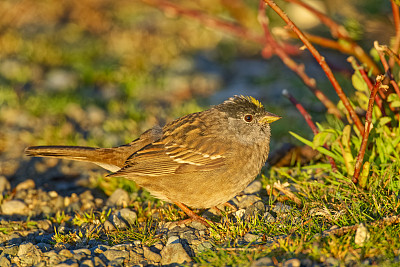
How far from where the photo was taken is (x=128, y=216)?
4.98m

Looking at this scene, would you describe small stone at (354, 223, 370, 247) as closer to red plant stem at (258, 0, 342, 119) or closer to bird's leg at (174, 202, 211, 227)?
bird's leg at (174, 202, 211, 227)

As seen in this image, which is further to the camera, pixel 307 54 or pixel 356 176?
pixel 307 54

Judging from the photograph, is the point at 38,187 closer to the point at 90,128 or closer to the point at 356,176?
the point at 90,128

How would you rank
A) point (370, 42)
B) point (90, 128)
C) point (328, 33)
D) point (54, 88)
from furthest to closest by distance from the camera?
1. point (54, 88)
2. point (328, 33)
3. point (90, 128)
4. point (370, 42)

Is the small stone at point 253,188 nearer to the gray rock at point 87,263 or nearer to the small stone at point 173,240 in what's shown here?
the small stone at point 173,240

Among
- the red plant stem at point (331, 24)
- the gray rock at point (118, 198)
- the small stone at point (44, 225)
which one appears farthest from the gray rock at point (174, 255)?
the red plant stem at point (331, 24)

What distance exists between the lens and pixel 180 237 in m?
4.46

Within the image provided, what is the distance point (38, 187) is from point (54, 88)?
116 inches

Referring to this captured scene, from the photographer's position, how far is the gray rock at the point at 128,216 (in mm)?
4957

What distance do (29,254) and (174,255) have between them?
1.31 meters

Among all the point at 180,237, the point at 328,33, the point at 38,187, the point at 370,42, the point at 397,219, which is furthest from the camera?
the point at 328,33

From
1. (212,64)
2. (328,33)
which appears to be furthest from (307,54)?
(212,64)

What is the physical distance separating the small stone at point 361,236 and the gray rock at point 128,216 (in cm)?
225

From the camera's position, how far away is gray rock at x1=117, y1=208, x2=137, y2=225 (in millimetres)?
4957
